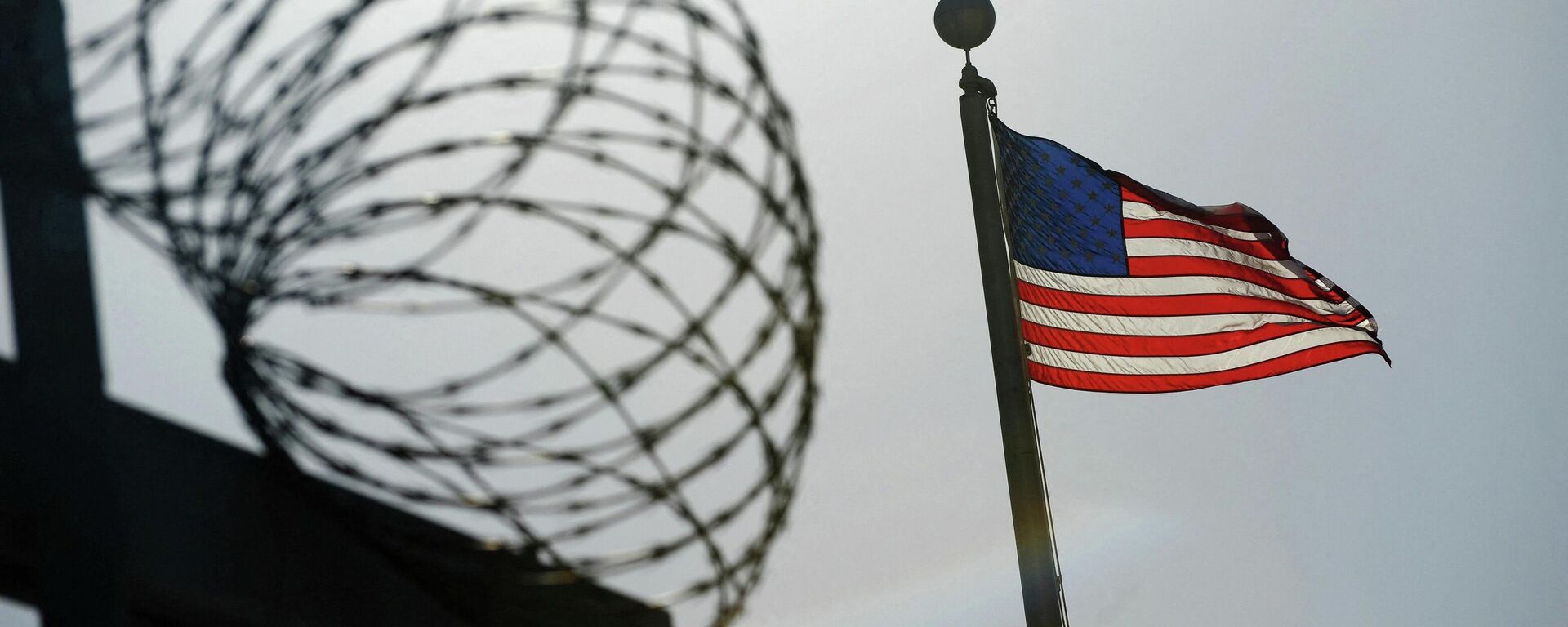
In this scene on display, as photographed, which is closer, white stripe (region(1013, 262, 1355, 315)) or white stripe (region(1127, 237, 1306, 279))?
white stripe (region(1013, 262, 1355, 315))

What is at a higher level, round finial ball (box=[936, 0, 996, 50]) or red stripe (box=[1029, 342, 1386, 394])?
round finial ball (box=[936, 0, 996, 50])

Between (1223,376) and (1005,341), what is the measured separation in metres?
2.87

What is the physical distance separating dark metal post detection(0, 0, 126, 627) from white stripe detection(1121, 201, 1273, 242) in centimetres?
644

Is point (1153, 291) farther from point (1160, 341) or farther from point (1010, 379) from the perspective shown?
point (1010, 379)

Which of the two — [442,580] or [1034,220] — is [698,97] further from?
[1034,220]

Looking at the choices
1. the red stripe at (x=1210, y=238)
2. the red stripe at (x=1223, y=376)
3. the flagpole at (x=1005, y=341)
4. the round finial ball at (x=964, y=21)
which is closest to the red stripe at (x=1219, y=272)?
the red stripe at (x=1210, y=238)

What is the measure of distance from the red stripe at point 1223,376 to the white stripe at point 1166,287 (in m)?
0.25

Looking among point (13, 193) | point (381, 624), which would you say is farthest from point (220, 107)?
point (381, 624)

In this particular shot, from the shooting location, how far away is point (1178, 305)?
31.0 ft

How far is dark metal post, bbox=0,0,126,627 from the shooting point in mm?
4262

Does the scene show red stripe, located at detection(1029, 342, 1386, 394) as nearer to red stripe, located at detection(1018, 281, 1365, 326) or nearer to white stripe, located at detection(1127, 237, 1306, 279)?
red stripe, located at detection(1018, 281, 1365, 326)

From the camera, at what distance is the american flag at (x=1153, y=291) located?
29.2ft

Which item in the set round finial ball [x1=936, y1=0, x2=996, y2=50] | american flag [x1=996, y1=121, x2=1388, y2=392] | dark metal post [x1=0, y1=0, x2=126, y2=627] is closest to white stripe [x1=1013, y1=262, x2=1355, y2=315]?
american flag [x1=996, y1=121, x2=1388, y2=392]

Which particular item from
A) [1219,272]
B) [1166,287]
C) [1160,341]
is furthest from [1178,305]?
[1219,272]
